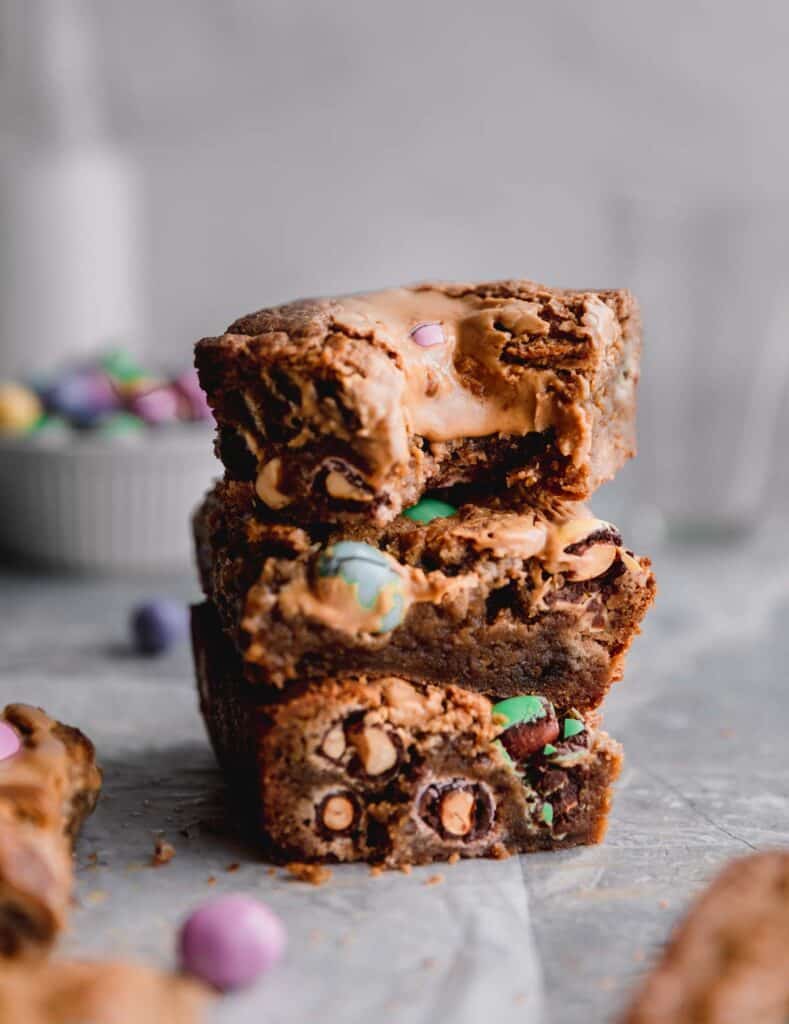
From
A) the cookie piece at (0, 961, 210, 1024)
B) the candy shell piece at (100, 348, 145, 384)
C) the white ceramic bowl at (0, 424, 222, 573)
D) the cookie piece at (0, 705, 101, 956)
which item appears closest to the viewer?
the cookie piece at (0, 961, 210, 1024)

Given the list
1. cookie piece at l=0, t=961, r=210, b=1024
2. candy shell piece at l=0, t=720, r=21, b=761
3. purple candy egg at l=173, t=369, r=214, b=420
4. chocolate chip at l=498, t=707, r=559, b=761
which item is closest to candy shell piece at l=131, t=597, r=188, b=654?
purple candy egg at l=173, t=369, r=214, b=420

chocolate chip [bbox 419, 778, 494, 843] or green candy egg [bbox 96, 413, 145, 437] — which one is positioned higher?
green candy egg [bbox 96, 413, 145, 437]

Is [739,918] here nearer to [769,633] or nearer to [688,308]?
[769,633]

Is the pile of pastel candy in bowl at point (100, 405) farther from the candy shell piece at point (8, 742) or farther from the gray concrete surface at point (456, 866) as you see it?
the candy shell piece at point (8, 742)

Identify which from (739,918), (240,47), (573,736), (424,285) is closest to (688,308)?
(240,47)

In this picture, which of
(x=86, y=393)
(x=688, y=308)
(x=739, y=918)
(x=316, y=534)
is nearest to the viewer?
(x=739, y=918)

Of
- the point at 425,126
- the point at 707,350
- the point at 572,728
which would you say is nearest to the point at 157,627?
the point at 572,728

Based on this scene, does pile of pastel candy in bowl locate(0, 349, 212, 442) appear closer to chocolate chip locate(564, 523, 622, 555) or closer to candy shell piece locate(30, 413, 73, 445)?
candy shell piece locate(30, 413, 73, 445)
